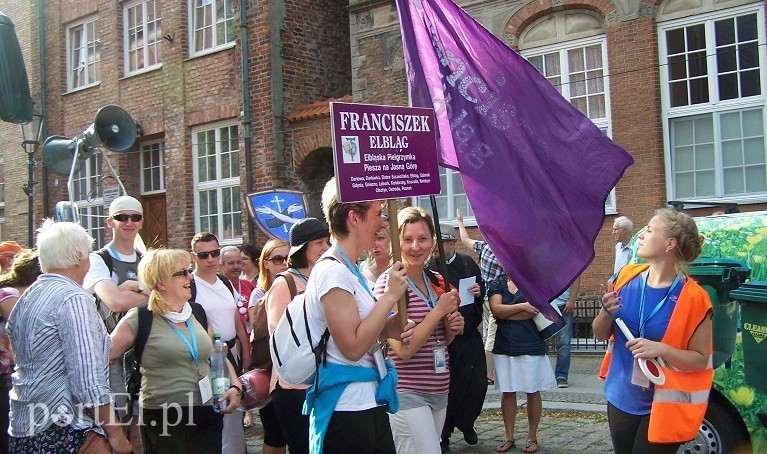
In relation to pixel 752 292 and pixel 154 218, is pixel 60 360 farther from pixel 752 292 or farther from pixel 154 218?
pixel 154 218

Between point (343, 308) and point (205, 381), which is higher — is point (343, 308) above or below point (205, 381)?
above

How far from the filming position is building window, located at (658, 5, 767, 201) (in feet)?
38.9

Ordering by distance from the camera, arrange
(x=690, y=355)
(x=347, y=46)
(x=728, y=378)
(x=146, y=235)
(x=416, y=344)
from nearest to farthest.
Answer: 1. (x=690, y=355)
2. (x=416, y=344)
3. (x=728, y=378)
4. (x=347, y=46)
5. (x=146, y=235)

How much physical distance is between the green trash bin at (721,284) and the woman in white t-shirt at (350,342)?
2.35 metres

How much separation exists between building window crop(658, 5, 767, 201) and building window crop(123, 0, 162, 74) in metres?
12.1

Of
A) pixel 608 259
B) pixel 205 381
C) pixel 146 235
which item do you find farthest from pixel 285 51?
pixel 205 381

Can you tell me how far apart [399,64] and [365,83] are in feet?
2.88

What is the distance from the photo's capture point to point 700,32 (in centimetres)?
1223

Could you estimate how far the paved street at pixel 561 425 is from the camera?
7.44 meters

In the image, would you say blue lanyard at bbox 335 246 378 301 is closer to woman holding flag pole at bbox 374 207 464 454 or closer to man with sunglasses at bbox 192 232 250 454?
woman holding flag pole at bbox 374 207 464 454

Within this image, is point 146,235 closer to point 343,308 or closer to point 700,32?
point 700,32

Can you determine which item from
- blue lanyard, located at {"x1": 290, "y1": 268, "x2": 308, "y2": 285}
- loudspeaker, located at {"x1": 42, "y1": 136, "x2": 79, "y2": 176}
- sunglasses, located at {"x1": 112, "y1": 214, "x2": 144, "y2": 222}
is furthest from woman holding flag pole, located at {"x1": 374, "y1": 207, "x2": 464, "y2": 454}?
loudspeaker, located at {"x1": 42, "y1": 136, "x2": 79, "y2": 176}

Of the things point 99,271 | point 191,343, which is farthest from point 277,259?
point 191,343

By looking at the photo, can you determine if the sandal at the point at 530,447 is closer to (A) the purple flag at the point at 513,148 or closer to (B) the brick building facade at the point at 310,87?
(A) the purple flag at the point at 513,148
